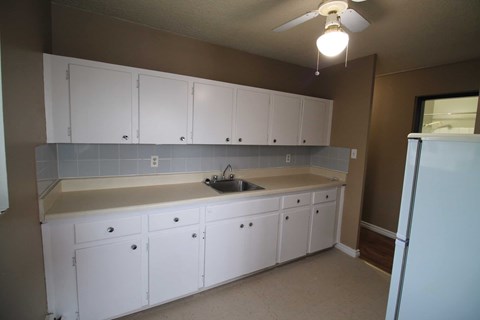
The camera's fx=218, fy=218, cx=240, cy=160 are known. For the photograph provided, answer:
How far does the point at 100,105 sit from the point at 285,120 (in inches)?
74.7

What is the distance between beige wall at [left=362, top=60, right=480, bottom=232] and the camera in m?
2.93

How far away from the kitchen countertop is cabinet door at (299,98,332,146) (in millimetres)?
660

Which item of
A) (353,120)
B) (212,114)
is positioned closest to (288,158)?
(353,120)

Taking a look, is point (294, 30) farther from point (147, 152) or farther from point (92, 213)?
point (92, 213)

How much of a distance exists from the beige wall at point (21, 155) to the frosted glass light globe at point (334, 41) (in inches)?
61.8

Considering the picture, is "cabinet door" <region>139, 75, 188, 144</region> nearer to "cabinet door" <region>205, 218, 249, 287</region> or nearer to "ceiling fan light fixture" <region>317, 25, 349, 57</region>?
"cabinet door" <region>205, 218, 249, 287</region>

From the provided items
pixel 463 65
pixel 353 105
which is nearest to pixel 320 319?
pixel 353 105

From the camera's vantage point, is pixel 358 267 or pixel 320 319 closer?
pixel 320 319

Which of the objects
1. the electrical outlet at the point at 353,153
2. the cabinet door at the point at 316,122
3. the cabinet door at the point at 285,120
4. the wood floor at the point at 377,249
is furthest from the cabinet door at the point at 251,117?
the wood floor at the point at 377,249

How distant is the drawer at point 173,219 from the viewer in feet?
5.64

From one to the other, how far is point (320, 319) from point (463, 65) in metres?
3.28

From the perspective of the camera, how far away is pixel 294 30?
80.1 inches

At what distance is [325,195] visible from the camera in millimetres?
2684

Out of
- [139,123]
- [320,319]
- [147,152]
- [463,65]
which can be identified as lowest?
[320,319]
